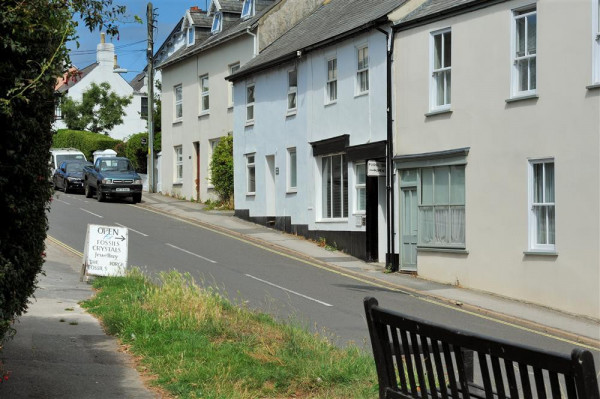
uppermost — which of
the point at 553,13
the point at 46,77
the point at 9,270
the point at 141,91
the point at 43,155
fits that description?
the point at 141,91

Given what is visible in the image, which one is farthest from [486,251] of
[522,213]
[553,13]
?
[553,13]

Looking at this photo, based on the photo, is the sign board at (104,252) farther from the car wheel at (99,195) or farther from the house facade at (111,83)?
the house facade at (111,83)

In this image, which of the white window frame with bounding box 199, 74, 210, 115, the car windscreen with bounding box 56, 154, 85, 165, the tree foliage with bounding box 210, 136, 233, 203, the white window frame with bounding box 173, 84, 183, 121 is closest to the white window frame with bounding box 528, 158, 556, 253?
the tree foliage with bounding box 210, 136, 233, 203

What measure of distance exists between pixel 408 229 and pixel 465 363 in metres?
18.3

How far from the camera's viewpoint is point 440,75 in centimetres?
2314

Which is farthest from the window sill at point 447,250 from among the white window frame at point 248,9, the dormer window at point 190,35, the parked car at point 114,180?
Result: the dormer window at point 190,35

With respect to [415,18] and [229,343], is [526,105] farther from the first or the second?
[229,343]

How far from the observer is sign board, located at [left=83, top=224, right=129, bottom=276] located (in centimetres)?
1752

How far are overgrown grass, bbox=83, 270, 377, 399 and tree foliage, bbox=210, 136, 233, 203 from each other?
24.7 m

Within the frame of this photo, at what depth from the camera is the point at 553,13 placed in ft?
63.3

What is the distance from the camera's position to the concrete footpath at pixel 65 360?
8547 millimetres

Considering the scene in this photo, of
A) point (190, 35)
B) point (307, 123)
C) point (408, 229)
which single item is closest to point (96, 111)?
point (190, 35)

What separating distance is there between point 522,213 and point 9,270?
1485cm

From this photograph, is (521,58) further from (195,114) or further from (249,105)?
(195,114)
